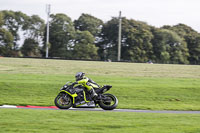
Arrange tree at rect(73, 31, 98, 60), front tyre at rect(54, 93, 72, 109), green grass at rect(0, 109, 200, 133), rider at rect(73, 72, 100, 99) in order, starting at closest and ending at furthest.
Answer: green grass at rect(0, 109, 200, 133), rider at rect(73, 72, 100, 99), front tyre at rect(54, 93, 72, 109), tree at rect(73, 31, 98, 60)

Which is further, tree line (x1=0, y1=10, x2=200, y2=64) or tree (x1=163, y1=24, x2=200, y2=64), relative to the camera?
tree (x1=163, y1=24, x2=200, y2=64)

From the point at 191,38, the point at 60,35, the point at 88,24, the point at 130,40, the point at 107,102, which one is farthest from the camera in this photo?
the point at 191,38

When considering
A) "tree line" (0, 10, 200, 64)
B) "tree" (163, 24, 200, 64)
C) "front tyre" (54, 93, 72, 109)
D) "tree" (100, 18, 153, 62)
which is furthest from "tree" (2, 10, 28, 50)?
"front tyre" (54, 93, 72, 109)

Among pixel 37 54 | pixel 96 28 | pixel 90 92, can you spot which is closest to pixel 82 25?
pixel 96 28

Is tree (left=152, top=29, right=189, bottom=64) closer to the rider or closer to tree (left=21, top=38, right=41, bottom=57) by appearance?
tree (left=21, top=38, right=41, bottom=57)

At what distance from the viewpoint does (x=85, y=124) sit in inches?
379

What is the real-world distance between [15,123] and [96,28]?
70105 millimetres

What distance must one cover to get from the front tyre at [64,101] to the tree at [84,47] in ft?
177

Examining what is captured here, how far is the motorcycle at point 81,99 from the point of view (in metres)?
13.8

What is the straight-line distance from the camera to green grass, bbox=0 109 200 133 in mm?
8859

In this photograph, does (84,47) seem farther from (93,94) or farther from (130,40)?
(93,94)

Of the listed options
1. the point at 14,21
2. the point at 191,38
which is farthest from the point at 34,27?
the point at 191,38

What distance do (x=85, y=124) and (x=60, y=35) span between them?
6322 cm

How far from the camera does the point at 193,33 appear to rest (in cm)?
8900
